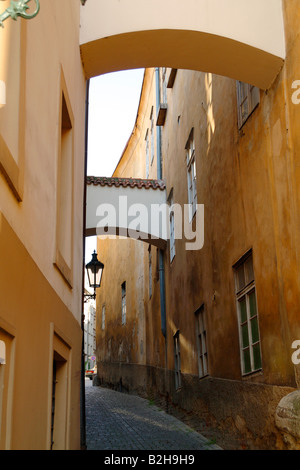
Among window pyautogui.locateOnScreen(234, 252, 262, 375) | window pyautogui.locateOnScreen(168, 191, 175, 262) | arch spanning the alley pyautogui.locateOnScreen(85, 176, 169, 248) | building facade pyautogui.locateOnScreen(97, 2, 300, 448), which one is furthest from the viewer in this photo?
arch spanning the alley pyautogui.locateOnScreen(85, 176, 169, 248)

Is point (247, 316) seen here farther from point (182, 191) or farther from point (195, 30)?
point (182, 191)

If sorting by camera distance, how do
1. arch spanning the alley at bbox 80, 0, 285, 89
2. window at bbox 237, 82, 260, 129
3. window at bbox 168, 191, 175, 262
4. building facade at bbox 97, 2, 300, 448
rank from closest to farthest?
building facade at bbox 97, 2, 300, 448, arch spanning the alley at bbox 80, 0, 285, 89, window at bbox 237, 82, 260, 129, window at bbox 168, 191, 175, 262

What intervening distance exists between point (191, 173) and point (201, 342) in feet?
12.2

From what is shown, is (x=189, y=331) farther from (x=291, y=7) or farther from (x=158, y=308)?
(x=291, y=7)

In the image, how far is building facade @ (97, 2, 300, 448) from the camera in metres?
6.59

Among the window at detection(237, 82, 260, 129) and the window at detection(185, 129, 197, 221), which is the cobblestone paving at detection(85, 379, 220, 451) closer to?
the window at detection(185, 129, 197, 221)

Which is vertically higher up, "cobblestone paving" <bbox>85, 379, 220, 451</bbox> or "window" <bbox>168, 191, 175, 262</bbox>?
"window" <bbox>168, 191, 175, 262</bbox>

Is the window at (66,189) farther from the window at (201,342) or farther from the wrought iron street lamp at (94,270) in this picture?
the wrought iron street lamp at (94,270)

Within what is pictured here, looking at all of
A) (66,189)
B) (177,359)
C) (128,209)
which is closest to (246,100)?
(66,189)

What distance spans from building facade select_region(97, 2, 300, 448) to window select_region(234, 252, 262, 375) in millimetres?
15

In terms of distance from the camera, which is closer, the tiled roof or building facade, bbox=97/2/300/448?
building facade, bbox=97/2/300/448

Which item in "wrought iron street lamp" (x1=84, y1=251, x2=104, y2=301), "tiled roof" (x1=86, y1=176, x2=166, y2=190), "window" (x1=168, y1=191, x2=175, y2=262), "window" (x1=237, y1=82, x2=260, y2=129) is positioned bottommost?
"wrought iron street lamp" (x1=84, y1=251, x2=104, y2=301)

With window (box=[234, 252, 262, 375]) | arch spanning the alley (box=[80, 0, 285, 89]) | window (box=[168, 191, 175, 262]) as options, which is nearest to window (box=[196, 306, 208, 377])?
window (box=[234, 252, 262, 375])
